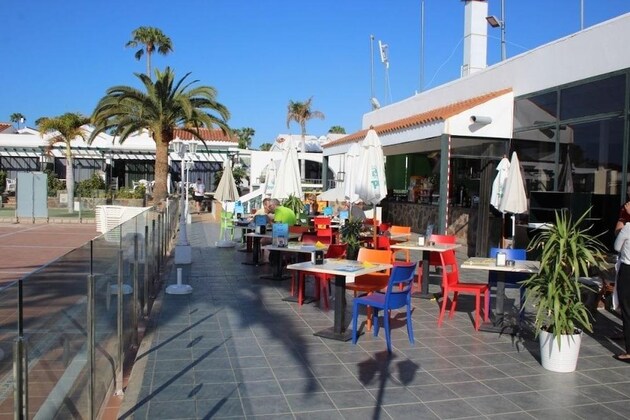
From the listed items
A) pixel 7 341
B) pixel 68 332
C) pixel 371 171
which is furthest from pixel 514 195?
pixel 7 341

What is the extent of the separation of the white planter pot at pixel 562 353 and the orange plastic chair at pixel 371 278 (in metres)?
2.15

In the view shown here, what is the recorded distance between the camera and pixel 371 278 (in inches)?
302

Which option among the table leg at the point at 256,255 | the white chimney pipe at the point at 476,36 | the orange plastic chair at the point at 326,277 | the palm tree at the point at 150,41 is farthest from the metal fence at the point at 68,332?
the palm tree at the point at 150,41

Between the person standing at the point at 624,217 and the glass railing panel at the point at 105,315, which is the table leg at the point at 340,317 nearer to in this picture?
the glass railing panel at the point at 105,315

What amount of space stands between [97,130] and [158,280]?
16125 mm

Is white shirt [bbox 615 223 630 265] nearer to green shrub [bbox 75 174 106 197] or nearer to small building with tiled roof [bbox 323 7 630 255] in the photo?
small building with tiled roof [bbox 323 7 630 255]

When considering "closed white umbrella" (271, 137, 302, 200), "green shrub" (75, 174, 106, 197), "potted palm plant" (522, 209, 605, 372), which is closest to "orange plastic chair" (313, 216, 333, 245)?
"closed white umbrella" (271, 137, 302, 200)

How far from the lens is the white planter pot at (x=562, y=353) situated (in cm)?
550

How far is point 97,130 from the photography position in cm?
2392

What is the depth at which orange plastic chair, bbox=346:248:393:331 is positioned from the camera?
7.09 meters

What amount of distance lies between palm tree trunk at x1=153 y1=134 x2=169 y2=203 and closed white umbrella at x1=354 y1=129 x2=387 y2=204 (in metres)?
16.0

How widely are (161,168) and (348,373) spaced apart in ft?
66.5

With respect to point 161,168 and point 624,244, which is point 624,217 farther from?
point 161,168

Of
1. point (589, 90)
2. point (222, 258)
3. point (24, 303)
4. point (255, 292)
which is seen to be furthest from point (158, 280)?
point (589, 90)
